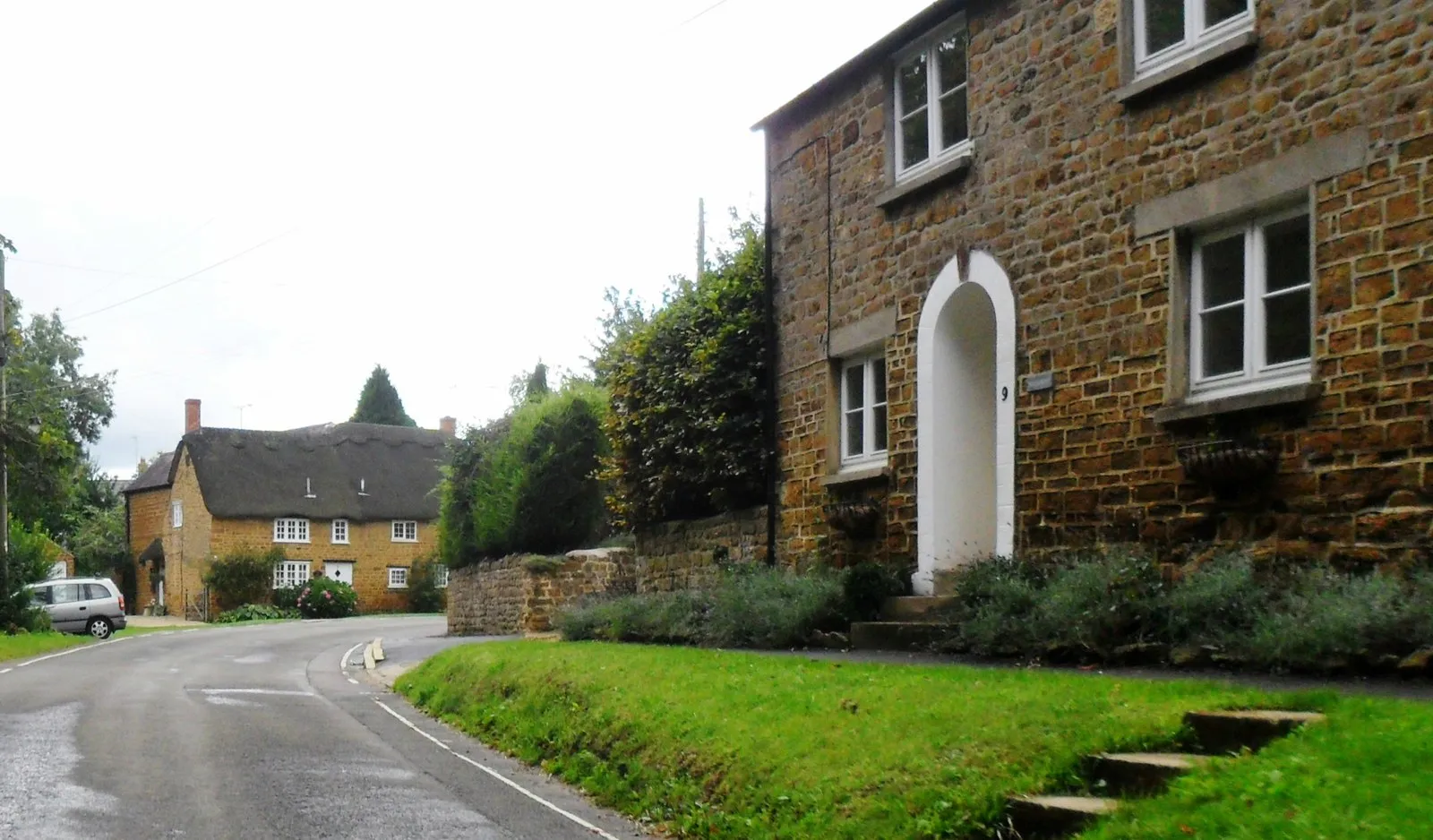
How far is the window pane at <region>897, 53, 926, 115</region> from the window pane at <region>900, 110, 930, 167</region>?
13 centimetres

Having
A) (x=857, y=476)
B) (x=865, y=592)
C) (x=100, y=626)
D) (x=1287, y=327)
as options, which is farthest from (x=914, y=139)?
(x=100, y=626)

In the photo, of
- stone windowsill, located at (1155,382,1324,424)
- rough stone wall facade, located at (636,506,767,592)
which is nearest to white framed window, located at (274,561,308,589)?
rough stone wall facade, located at (636,506,767,592)

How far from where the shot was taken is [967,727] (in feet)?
27.0

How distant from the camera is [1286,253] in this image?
10.9 meters

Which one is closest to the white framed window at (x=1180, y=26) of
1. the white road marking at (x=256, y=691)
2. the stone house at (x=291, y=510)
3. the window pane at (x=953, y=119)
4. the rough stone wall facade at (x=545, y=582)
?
the window pane at (x=953, y=119)

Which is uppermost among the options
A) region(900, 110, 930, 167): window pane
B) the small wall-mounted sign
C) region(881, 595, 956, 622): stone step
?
region(900, 110, 930, 167): window pane

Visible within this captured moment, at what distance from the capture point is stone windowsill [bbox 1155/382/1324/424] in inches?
406

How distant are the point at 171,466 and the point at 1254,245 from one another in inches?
2370

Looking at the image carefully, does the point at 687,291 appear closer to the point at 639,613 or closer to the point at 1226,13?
the point at 639,613

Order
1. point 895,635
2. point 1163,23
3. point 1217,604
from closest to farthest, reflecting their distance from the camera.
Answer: point 1217,604, point 1163,23, point 895,635

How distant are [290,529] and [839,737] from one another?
2214 inches

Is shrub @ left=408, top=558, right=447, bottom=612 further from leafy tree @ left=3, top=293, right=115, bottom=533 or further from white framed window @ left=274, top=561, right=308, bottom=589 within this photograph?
leafy tree @ left=3, top=293, right=115, bottom=533

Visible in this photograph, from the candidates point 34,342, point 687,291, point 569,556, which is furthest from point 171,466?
point 687,291

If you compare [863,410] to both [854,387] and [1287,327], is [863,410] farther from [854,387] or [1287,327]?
[1287,327]
